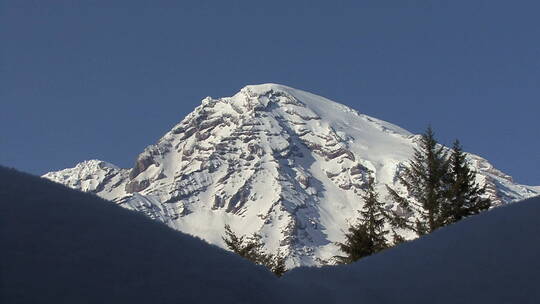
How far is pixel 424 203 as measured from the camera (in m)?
21.8

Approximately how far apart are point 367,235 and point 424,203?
8.51 feet

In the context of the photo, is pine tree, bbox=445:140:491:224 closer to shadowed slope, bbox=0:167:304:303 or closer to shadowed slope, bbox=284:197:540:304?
shadowed slope, bbox=284:197:540:304

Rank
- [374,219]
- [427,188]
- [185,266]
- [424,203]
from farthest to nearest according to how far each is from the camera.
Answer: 1. [374,219]
2. [427,188]
3. [424,203]
4. [185,266]

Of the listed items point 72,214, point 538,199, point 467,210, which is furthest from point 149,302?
point 467,210

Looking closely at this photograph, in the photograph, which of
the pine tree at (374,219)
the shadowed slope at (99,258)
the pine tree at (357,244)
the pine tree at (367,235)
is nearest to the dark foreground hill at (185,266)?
the shadowed slope at (99,258)

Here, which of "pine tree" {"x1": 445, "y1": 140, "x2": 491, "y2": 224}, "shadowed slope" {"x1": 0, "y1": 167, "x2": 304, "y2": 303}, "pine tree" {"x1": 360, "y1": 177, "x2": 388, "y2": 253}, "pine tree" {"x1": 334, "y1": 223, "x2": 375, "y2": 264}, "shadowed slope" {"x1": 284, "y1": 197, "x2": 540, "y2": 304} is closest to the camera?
"shadowed slope" {"x1": 0, "y1": 167, "x2": 304, "y2": 303}

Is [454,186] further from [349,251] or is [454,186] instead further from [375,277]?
[375,277]

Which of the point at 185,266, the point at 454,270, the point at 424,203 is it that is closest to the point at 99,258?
the point at 185,266

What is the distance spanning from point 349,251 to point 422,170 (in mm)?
4430

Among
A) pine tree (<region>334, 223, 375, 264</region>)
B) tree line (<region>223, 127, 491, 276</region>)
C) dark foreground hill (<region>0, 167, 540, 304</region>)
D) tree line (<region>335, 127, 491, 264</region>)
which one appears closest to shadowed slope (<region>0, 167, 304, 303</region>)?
dark foreground hill (<region>0, 167, 540, 304</region>)

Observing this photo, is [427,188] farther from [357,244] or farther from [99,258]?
[99,258]

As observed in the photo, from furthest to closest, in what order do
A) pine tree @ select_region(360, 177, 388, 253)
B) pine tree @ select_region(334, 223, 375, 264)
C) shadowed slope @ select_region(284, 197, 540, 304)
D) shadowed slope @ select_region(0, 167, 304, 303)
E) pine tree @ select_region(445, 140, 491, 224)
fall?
pine tree @ select_region(360, 177, 388, 253) < pine tree @ select_region(334, 223, 375, 264) < pine tree @ select_region(445, 140, 491, 224) < shadowed slope @ select_region(284, 197, 540, 304) < shadowed slope @ select_region(0, 167, 304, 303)

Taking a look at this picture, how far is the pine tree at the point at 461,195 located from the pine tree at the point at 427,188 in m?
0.29

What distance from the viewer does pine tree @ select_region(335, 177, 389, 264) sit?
22.3 metres
